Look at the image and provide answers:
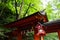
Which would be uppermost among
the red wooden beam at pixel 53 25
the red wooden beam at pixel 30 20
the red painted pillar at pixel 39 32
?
the red wooden beam at pixel 30 20

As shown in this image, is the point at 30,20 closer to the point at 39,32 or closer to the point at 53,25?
the point at 39,32

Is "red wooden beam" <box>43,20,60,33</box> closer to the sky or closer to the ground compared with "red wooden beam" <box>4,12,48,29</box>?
closer to the ground

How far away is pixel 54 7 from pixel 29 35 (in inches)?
340

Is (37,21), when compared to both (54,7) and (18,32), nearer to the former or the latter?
(18,32)

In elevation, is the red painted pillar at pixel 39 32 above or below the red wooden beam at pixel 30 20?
below

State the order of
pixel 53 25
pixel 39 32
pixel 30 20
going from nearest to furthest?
pixel 39 32 < pixel 53 25 < pixel 30 20

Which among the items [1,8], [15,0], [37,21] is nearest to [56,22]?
[37,21]

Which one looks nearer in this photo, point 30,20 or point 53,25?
point 53,25

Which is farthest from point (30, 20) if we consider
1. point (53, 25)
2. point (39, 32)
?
point (53, 25)

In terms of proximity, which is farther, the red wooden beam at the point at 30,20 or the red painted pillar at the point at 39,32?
the red wooden beam at the point at 30,20

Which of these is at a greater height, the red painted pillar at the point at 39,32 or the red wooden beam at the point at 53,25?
the red wooden beam at the point at 53,25

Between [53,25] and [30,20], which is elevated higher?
[30,20]

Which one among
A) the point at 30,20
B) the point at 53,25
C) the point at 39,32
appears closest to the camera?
the point at 39,32

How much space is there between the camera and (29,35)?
34.9 feet
